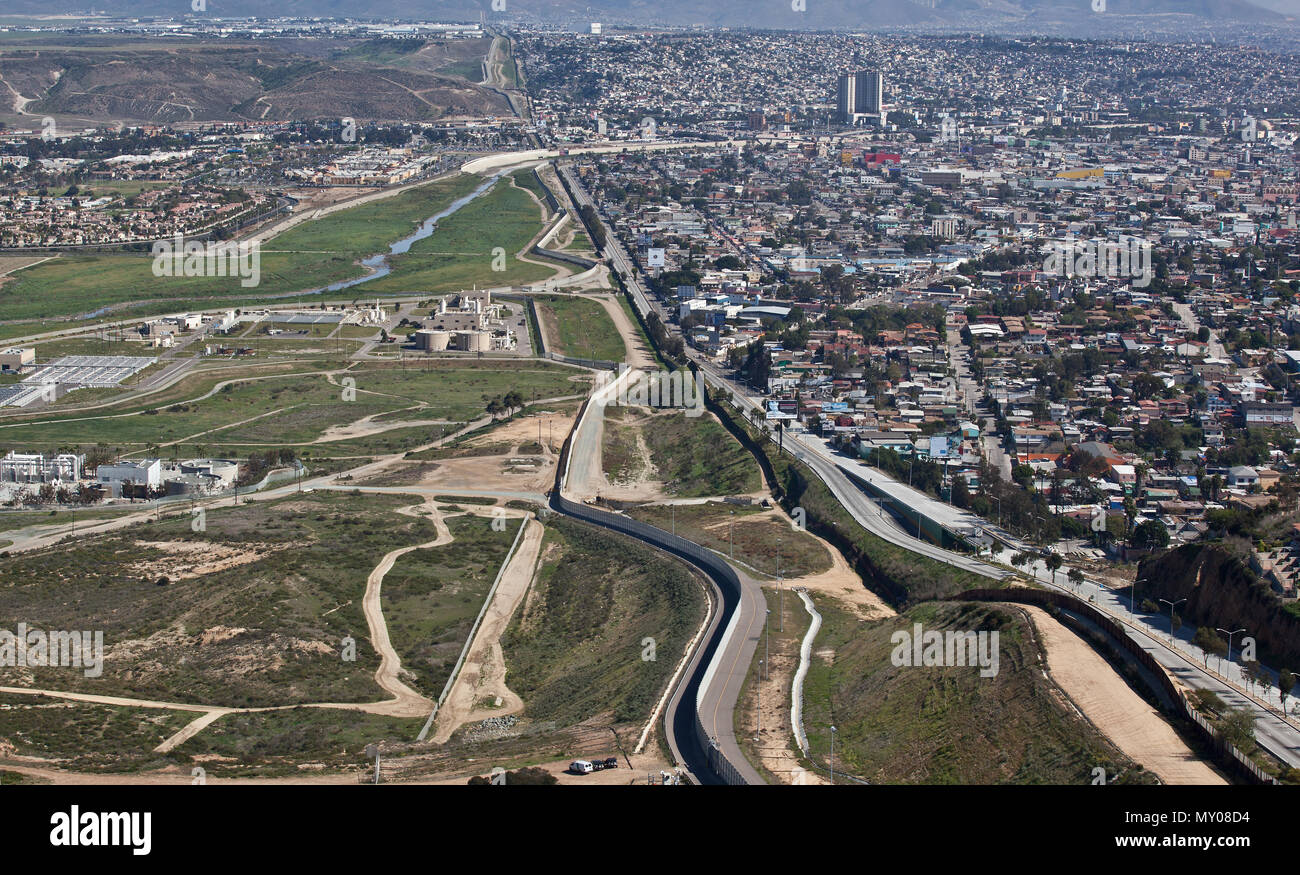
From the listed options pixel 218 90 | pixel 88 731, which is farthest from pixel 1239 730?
pixel 218 90

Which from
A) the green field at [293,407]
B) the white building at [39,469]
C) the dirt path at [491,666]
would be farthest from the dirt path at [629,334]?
the dirt path at [491,666]

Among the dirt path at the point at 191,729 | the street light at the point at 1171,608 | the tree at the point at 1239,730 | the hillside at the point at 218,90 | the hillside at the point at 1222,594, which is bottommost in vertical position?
the dirt path at the point at 191,729

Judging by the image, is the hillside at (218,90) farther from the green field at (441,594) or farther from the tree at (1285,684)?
Result: the tree at (1285,684)

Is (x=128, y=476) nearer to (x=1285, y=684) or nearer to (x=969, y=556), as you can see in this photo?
(x=969, y=556)

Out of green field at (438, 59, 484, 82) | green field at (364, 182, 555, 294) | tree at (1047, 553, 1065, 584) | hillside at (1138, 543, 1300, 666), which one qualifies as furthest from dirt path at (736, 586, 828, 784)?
green field at (438, 59, 484, 82)

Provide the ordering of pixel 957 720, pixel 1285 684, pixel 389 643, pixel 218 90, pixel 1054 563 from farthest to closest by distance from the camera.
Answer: pixel 218 90 → pixel 1054 563 → pixel 389 643 → pixel 1285 684 → pixel 957 720

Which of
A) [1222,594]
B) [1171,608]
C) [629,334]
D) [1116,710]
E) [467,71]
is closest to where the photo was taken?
[1116,710]
